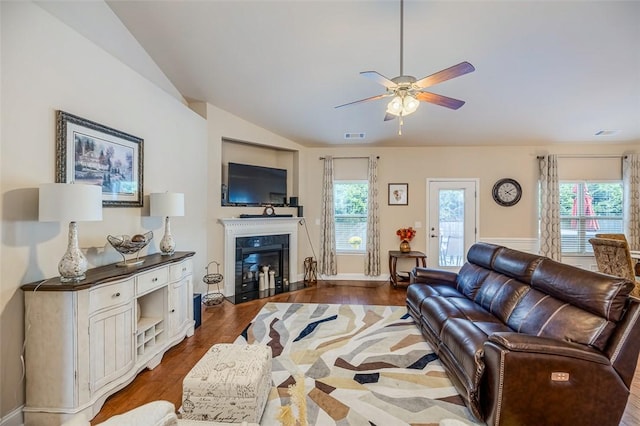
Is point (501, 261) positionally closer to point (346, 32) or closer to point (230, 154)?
point (346, 32)

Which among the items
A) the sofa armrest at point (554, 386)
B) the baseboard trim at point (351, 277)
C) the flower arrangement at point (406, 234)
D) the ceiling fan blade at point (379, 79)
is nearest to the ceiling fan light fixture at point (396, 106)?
the ceiling fan blade at point (379, 79)

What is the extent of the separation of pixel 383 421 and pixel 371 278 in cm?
387

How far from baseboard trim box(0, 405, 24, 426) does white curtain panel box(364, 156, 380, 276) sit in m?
4.83

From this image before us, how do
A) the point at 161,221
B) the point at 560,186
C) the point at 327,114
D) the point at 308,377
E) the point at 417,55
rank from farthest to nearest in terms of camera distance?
1. the point at 560,186
2. the point at 327,114
3. the point at 161,221
4. the point at 417,55
5. the point at 308,377

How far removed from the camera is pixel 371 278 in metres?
5.72

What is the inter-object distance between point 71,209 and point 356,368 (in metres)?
2.55

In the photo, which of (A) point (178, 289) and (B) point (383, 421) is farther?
(A) point (178, 289)

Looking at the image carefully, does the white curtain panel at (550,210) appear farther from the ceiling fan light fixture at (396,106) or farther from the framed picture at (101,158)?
the framed picture at (101,158)

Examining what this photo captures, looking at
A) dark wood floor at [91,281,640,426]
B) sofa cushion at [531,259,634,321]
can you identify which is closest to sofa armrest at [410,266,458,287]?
dark wood floor at [91,281,640,426]

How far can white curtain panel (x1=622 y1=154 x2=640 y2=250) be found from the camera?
17.1 feet

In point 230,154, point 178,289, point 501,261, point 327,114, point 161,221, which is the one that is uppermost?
point 327,114

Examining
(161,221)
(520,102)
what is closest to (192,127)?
(161,221)

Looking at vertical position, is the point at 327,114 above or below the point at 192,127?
above

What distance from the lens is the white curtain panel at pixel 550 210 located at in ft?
17.6
